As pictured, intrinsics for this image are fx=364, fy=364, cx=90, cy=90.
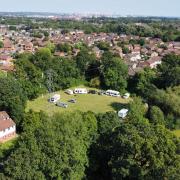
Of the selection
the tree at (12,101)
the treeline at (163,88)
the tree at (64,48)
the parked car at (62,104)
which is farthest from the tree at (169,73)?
the tree at (64,48)

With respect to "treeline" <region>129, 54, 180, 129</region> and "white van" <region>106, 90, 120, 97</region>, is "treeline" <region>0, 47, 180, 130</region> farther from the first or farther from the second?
"white van" <region>106, 90, 120, 97</region>

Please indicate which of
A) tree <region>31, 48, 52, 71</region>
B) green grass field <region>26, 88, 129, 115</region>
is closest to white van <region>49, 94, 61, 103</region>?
green grass field <region>26, 88, 129, 115</region>

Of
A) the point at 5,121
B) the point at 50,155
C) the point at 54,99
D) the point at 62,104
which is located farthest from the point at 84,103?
the point at 50,155

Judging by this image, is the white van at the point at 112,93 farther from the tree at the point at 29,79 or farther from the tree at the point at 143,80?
the tree at the point at 29,79

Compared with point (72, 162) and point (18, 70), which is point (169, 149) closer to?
point (72, 162)

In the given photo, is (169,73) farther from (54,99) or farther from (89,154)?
(89,154)

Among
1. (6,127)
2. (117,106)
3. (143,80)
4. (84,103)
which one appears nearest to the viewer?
(6,127)
